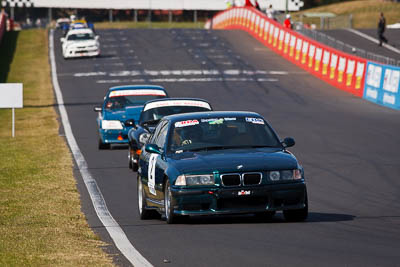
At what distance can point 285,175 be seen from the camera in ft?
37.8

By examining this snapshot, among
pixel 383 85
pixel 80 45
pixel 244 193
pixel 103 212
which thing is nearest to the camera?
pixel 244 193

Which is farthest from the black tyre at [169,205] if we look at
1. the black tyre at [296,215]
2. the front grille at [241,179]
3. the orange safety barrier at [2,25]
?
the orange safety barrier at [2,25]

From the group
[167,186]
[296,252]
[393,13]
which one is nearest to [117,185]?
[167,186]

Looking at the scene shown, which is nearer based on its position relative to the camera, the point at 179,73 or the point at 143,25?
the point at 179,73

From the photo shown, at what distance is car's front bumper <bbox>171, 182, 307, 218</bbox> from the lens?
11.4 metres

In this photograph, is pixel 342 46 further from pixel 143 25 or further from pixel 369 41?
pixel 143 25

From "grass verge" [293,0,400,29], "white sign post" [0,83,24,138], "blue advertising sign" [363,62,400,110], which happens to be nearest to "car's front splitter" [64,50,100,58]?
"blue advertising sign" [363,62,400,110]

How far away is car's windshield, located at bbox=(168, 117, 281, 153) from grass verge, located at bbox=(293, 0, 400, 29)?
7227 centimetres

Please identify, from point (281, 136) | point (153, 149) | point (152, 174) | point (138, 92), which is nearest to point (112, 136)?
point (138, 92)

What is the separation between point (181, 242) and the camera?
34.6 feet

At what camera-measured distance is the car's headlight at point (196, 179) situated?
37.6ft

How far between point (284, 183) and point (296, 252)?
2057 millimetres

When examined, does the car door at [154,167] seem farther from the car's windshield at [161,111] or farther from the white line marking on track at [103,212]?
the car's windshield at [161,111]

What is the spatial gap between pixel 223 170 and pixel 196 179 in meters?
0.33
